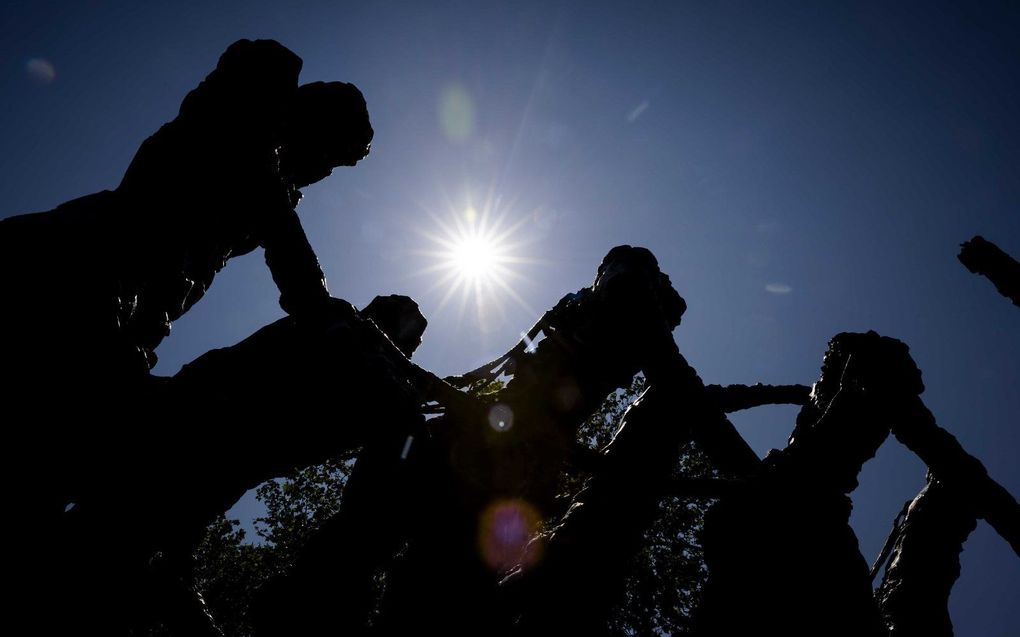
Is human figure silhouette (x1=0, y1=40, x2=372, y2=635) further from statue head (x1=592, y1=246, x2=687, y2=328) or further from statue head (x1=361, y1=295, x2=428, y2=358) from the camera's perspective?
statue head (x1=361, y1=295, x2=428, y2=358)

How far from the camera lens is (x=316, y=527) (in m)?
15.7

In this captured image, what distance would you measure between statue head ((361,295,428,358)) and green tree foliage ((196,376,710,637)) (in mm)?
4779

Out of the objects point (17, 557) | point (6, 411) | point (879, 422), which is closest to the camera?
point (879, 422)

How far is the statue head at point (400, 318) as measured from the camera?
380 inches

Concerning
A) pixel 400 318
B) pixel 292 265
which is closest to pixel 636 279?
pixel 292 265

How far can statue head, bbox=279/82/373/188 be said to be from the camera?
723cm

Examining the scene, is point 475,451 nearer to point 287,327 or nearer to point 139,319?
point 139,319

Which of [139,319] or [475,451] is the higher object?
[139,319]

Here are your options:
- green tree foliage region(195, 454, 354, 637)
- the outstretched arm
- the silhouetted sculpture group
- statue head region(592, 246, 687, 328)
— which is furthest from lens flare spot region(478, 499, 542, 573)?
green tree foliage region(195, 454, 354, 637)

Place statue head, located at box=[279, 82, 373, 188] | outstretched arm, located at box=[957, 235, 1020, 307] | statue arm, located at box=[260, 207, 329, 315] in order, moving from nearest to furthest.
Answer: statue arm, located at box=[260, 207, 329, 315] < outstretched arm, located at box=[957, 235, 1020, 307] < statue head, located at box=[279, 82, 373, 188]

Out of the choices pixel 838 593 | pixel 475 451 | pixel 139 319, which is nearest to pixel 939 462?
pixel 838 593

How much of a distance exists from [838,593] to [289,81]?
7133 millimetres

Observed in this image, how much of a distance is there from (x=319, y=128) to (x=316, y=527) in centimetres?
1432

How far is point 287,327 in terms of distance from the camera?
8.01 metres
